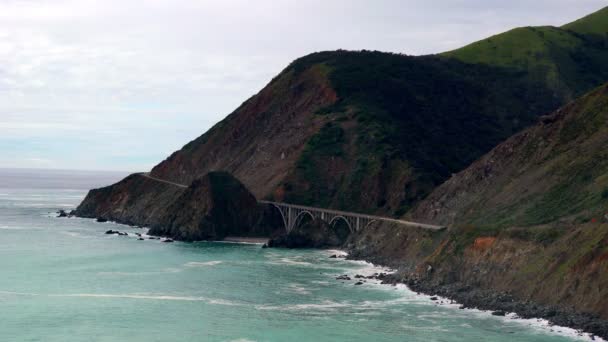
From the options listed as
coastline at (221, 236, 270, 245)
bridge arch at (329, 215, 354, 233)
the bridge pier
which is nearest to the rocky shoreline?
the bridge pier

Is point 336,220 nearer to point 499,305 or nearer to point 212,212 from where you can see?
point 212,212

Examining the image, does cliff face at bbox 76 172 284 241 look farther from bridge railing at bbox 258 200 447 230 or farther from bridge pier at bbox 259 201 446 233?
bridge railing at bbox 258 200 447 230

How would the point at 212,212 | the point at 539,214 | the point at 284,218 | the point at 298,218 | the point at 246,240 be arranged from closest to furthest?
the point at 539,214
the point at 298,218
the point at 246,240
the point at 284,218
the point at 212,212

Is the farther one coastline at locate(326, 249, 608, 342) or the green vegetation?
the green vegetation

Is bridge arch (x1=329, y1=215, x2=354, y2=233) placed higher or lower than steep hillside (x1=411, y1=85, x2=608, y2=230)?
lower

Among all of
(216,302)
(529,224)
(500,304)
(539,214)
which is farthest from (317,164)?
(500,304)

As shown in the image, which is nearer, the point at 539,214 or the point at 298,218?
the point at 539,214

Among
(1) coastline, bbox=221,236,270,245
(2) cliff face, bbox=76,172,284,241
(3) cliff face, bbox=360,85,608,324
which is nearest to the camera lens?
(3) cliff face, bbox=360,85,608,324

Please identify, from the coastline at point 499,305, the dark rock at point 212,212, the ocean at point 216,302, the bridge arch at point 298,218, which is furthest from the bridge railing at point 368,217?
the coastline at point 499,305
